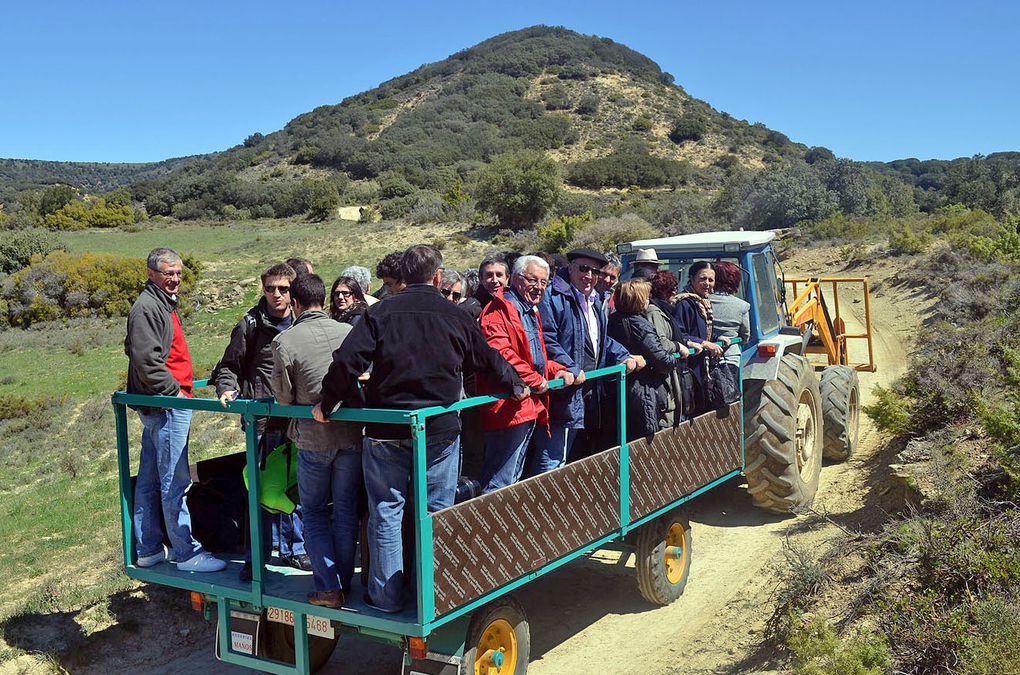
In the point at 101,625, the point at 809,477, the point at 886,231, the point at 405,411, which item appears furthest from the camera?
the point at 886,231

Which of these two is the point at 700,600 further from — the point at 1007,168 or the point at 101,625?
the point at 1007,168

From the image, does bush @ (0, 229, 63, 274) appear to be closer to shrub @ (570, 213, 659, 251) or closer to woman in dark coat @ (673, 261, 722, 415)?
shrub @ (570, 213, 659, 251)

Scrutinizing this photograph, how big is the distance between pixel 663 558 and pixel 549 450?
144cm

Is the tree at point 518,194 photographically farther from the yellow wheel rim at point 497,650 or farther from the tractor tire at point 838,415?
the yellow wheel rim at point 497,650

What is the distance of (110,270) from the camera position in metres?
23.9

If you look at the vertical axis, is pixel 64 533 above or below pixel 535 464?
below

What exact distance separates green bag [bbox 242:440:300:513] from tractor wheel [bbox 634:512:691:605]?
7.90ft

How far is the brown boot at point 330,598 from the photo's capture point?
4090 mm

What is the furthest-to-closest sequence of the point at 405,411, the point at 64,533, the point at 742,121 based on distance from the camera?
the point at 742,121 → the point at 64,533 → the point at 405,411

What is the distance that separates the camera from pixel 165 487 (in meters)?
4.90

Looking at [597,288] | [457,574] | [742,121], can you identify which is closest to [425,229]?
[597,288]

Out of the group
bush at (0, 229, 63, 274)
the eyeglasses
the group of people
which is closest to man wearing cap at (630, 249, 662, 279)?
the group of people

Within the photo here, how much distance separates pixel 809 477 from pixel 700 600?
211 cm

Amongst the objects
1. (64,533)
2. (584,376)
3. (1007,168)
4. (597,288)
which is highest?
(1007,168)
